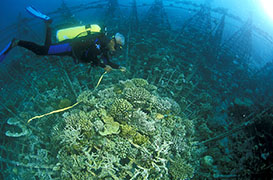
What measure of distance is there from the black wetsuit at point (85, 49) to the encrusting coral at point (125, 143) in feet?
4.56

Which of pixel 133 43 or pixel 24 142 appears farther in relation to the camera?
pixel 133 43

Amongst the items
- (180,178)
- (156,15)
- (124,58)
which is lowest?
(180,178)

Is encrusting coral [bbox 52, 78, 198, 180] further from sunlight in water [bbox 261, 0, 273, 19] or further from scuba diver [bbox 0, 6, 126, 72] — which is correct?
sunlight in water [bbox 261, 0, 273, 19]

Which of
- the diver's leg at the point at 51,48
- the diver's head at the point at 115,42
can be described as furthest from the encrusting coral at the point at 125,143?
the diver's leg at the point at 51,48

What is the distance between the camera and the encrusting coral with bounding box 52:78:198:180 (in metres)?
3.42

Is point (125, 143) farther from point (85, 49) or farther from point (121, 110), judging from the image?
point (85, 49)

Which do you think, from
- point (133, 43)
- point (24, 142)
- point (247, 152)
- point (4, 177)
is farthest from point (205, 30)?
point (4, 177)

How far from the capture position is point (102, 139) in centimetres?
373

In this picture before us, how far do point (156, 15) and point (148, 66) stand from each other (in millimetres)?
8688

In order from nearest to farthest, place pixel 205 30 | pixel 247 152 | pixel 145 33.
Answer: pixel 247 152, pixel 145 33, pixel 205 30

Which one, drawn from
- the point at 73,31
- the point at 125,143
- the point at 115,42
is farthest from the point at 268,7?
the point at 125,143

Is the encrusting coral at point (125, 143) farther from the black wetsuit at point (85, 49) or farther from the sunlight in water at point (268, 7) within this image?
the sunlight in water at point (268, 7)

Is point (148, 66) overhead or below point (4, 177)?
overhead

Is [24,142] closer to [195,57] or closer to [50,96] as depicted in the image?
[50,96]
